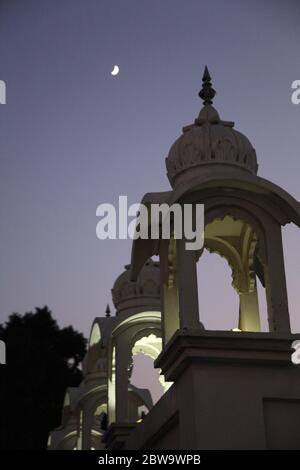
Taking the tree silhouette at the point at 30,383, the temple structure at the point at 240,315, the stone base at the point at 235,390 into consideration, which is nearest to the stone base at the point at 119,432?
the temple structure at the point at 240,315

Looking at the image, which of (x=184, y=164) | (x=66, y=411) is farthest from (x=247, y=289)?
(x=66, y=411)

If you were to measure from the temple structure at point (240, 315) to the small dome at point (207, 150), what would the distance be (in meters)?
0.01

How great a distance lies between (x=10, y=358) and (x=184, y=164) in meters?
23.6

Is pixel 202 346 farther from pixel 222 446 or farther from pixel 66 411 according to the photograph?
Result: pixel 66 411

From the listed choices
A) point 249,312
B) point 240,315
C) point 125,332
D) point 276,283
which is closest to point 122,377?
point 125,332

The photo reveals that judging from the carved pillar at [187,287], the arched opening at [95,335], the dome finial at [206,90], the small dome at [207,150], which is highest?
the dome finial at [206,90]

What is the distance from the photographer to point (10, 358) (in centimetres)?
3039

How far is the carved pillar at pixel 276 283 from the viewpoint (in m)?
7.30

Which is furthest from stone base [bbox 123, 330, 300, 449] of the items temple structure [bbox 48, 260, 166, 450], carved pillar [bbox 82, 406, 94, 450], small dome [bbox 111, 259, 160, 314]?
carved pillar [bbox 82, 406, 94, 450]

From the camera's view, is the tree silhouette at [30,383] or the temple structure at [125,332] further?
the tree silhouette at [30,383]

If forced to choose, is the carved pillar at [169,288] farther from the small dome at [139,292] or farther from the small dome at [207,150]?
the small dome at [139,292]

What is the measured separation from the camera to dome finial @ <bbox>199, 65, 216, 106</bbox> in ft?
29.5

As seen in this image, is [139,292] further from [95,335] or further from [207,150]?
[207,150]

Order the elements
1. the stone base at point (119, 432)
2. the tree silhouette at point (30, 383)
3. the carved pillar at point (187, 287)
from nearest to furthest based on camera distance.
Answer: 1. the carved pillar at point (187, 287)
2. the stone base at point (119, 432)
3. the tree silhouette at point (30, 383)
